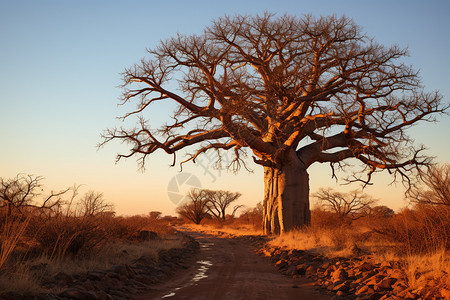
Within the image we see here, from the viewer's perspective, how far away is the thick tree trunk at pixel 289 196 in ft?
46.0

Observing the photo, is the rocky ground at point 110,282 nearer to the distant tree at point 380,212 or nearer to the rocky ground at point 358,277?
the rocky ground at point 358,277

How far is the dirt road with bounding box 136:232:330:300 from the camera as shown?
5336 millimetres

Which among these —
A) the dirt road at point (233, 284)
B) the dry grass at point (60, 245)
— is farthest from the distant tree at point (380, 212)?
the dry grass at point (60, 245)

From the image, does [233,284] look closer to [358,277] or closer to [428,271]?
[358,277]

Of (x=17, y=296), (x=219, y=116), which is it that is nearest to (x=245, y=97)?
(x=219, y=116)

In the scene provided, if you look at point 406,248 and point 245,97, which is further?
point 245,97

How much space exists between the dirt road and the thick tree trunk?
5172mm

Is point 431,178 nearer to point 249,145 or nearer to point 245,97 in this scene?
point 245,97

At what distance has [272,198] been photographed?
14773 millimetres

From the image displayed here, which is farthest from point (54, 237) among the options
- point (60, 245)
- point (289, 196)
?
point (289, 196)

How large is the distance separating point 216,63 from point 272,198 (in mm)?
5623

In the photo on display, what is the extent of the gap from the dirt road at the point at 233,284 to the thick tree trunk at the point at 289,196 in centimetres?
517

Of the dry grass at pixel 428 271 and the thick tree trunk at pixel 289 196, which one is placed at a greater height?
the thick tree trunk at pixel 289 196

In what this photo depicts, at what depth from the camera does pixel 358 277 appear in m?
5.65
